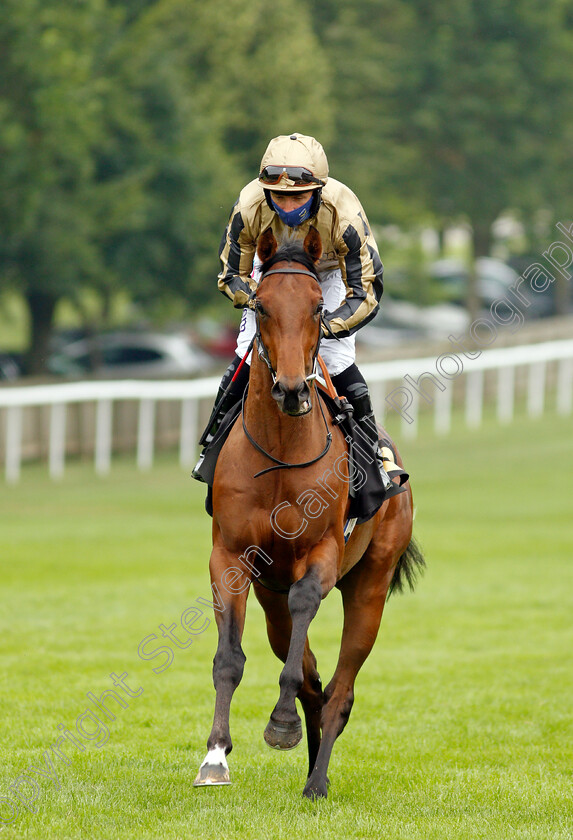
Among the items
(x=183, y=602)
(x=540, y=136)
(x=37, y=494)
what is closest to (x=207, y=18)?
(x=540, y=136)

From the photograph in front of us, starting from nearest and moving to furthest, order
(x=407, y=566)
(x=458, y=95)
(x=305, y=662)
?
(x=305, y=662)
(x=407, y=566)
(x=458, y=95)

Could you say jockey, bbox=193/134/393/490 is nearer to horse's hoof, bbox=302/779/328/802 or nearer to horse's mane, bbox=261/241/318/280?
horse's mane, bbox=261/241/318/280

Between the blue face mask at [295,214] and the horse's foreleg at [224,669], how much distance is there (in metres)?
1.38

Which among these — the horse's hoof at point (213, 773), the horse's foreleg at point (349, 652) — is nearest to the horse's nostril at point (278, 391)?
the horse's hoof at point (213, 773)

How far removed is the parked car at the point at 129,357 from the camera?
26953 mm

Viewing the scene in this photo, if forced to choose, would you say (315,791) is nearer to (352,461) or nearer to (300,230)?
(352,461)

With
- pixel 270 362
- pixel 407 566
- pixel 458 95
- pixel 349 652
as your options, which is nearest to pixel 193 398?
pixel 407 566

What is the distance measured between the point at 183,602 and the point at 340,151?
20.0 meters

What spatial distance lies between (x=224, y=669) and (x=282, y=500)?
2.34ft

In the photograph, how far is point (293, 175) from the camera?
507 centimetres

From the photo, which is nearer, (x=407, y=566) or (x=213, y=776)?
(x=213, y=776)

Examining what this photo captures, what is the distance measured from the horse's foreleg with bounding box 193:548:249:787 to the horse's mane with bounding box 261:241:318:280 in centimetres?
120

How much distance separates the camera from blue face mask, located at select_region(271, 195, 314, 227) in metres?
5.11

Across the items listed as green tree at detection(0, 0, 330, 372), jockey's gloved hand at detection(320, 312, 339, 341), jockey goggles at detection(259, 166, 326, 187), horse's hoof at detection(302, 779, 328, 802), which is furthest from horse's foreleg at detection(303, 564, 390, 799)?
green tree at detection(0, 0, 330, 372)
